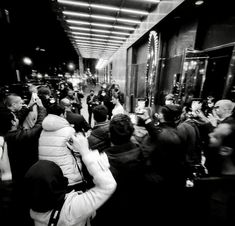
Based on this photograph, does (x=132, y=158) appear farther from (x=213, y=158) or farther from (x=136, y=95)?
(x=136, y=95)

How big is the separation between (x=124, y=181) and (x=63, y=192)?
56 centimetres

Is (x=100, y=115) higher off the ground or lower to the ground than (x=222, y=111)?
lower

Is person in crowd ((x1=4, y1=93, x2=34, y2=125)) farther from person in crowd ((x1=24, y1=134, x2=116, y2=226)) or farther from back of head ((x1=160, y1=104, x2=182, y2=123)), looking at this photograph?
back of head ((x1=160, y1=104, x2=182, y2=123))

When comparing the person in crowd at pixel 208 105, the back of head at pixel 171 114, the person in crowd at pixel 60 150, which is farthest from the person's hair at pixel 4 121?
the person in crowd at pixel 208 105

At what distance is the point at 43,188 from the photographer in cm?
117

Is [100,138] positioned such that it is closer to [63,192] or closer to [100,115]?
[100,115]

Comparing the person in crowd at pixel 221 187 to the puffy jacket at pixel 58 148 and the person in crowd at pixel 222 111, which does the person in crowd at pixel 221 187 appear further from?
the person in crowd at pixel 222 111

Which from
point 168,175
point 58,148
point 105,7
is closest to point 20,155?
point 58,148

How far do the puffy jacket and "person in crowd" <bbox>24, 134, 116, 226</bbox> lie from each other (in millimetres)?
730

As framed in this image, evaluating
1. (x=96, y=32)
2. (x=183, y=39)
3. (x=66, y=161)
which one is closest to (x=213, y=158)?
(x=66, y=161)

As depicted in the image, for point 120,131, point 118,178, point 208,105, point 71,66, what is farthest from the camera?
point 71,66

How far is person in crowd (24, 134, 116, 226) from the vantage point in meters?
1.17

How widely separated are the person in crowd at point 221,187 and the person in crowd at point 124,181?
62 cm

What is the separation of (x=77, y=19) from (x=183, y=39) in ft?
20.2
